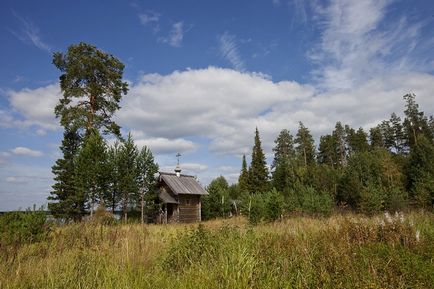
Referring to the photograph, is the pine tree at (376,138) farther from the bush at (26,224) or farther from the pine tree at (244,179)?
the bush at (26,224)

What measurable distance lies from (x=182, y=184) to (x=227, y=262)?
31.0m

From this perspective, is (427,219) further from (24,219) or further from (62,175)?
(62,175)

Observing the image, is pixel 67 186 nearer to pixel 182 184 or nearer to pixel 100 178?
pixel 100 178

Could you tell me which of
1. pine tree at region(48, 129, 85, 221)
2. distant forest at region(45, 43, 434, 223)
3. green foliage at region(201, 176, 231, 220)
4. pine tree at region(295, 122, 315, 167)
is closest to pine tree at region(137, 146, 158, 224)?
distant forest at region(45, 43, 434, 223)

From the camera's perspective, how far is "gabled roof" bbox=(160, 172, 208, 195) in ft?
110

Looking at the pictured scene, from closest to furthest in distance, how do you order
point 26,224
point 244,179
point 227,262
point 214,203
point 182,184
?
point 227,262, point 26,224, point 182,184, point 214,203, point 244,179

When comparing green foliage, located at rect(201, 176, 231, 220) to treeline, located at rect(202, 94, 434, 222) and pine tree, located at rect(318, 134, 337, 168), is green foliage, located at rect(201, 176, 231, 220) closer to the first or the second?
treeline, located at rect(202, 94, 434, 222)

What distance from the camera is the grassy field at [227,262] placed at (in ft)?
15.0

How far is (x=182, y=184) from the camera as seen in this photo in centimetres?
3538

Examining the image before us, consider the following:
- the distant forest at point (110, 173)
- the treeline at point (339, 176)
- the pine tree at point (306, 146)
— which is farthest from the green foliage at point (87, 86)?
the pine tree at point (306, 146)

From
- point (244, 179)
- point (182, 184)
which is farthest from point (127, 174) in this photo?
point (244, 179)

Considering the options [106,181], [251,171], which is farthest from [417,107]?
[106,181]

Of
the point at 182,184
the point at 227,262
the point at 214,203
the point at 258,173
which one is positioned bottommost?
the point at 227,262

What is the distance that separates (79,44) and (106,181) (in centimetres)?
1200
